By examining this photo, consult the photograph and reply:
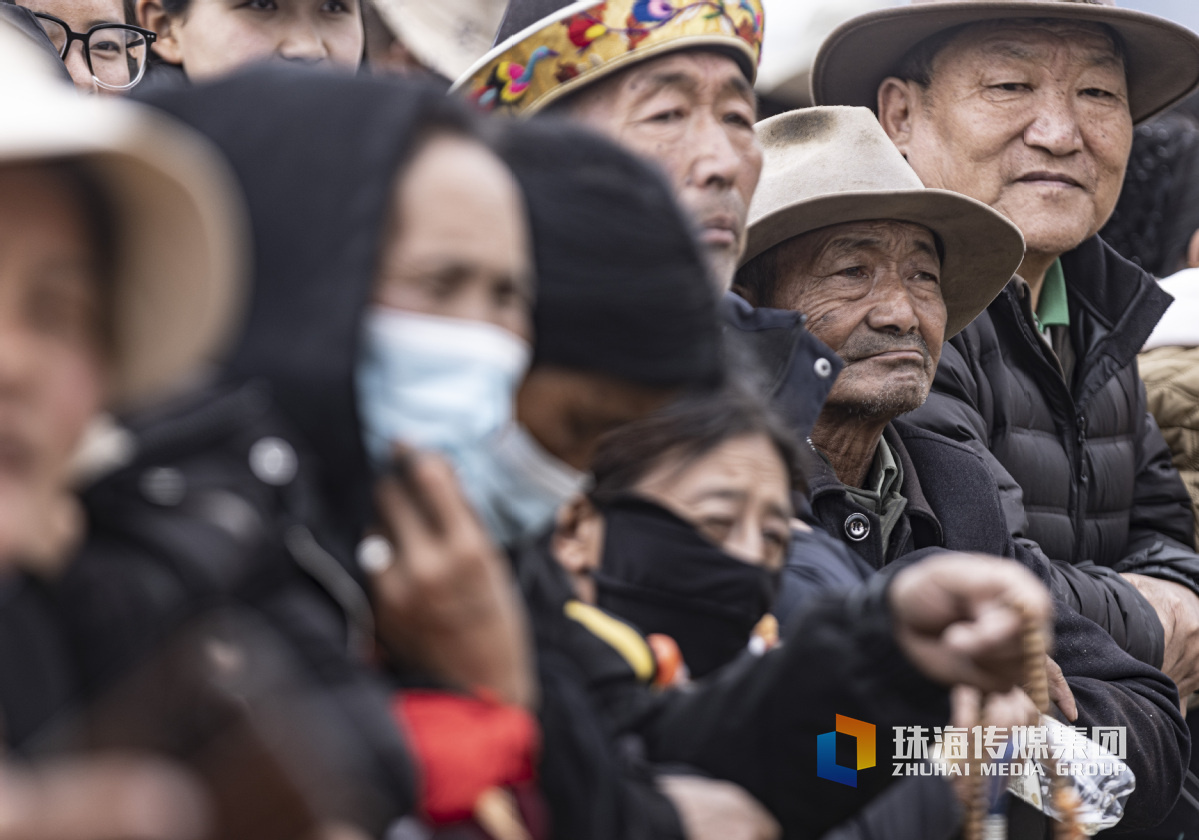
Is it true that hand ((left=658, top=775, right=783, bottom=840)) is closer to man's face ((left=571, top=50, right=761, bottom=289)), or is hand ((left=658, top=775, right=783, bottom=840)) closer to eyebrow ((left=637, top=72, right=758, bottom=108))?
man's face ((left=571, top=50, right=761, bottom=289))

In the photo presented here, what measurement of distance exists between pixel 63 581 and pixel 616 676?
91cm

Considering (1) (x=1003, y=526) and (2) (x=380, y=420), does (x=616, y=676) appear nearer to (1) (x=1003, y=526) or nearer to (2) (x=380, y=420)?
(2) (x=380, y=420)

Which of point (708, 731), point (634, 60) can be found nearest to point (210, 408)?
point (708, 731)

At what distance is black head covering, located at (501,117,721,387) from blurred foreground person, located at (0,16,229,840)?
1.72ft

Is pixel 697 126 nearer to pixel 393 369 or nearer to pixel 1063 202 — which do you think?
pixel 393 369

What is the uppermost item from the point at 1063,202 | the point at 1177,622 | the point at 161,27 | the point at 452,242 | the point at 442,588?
the point at 452,242

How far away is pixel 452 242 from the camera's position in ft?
4.95

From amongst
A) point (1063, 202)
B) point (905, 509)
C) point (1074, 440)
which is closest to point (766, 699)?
point (905, 509)

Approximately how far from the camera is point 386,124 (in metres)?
1.50

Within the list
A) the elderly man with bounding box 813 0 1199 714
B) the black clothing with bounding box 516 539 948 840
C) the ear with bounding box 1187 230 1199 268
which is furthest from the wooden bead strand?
the ear with bounding box 1187 230 1199 268

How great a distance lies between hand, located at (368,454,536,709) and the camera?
148 centimetres

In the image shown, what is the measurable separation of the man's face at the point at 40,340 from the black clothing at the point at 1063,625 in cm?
240

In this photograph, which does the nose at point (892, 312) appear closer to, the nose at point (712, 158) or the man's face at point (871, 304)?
the man's face at point (871, 304)

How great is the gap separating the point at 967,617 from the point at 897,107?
348cm
